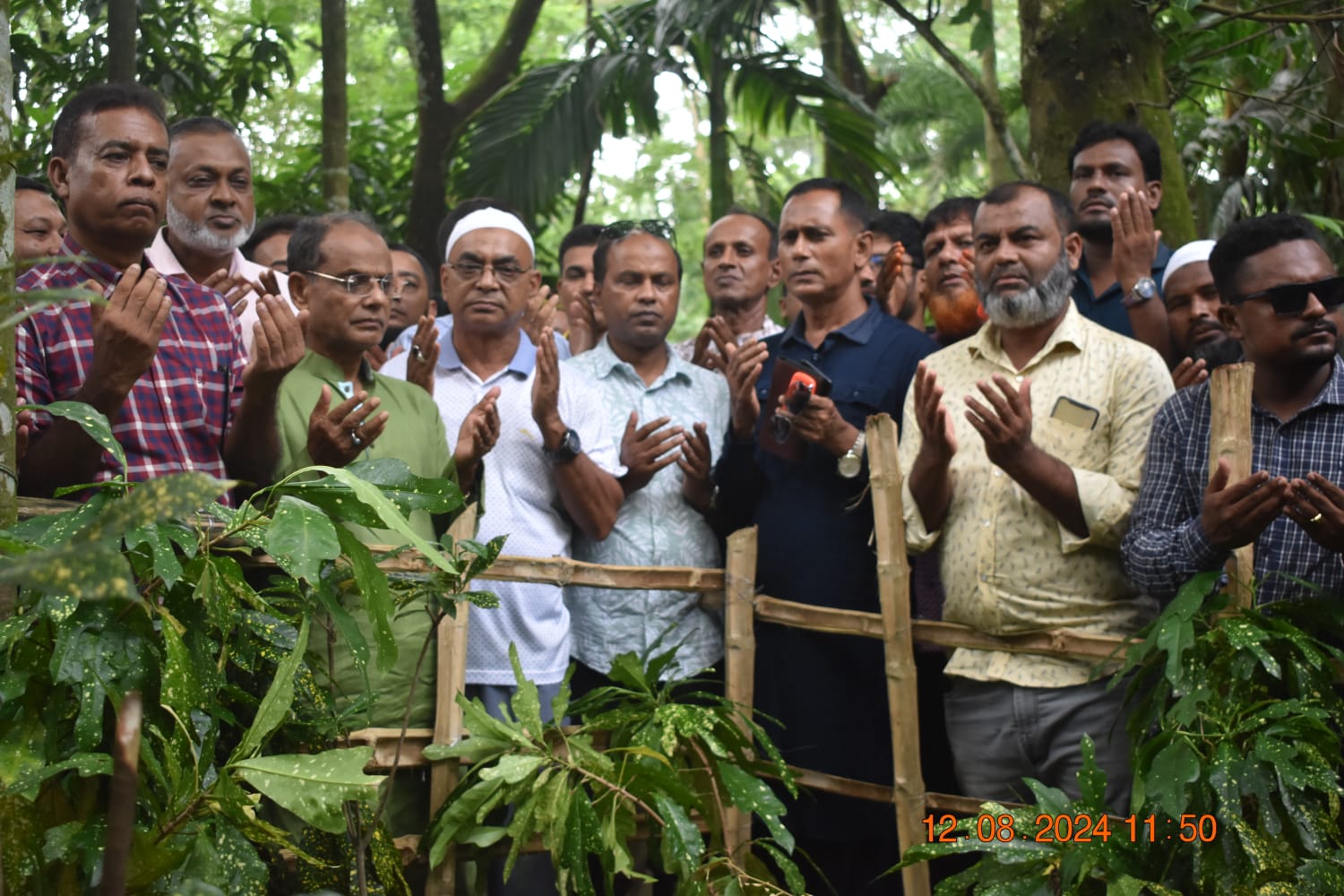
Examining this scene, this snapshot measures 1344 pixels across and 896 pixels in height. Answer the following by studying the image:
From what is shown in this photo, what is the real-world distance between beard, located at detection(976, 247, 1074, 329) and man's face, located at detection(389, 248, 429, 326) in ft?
8.42

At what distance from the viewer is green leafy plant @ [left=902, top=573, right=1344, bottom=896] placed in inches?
118

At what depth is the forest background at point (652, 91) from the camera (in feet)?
19.2

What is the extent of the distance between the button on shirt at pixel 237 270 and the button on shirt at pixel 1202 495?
8.34 feet

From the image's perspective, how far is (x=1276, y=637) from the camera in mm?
3213

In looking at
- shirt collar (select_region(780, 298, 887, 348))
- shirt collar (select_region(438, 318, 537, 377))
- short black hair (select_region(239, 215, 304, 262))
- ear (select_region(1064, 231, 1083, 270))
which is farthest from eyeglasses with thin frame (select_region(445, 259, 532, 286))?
ear (select_region(1064, 231, 1083, 270))

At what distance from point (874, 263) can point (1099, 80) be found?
1.25m

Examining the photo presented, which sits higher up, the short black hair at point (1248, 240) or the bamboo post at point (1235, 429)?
the short black hair at point (1248, 240)

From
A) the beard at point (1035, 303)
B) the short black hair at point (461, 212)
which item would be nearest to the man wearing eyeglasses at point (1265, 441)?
the beard at point (1035, 303)

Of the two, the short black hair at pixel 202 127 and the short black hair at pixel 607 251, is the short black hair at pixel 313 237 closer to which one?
the short black hair at pixel 202 127

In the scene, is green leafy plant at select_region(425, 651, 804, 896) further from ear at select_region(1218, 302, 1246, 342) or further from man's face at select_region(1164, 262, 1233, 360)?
man's face at select_region(1164, 262, 1233, 360)

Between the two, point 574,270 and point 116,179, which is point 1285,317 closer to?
point 116,179

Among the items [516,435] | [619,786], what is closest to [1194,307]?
[516,435]

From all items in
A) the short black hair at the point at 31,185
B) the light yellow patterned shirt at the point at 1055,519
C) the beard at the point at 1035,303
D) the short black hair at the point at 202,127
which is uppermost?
the short black hair at the point at 202,127

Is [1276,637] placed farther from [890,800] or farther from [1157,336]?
[1157,336]
